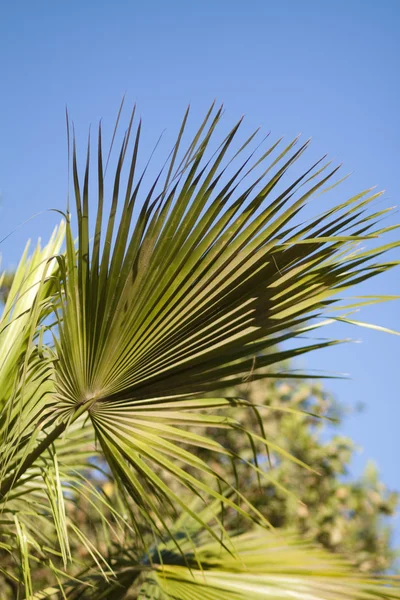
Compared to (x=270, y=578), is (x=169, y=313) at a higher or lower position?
higher

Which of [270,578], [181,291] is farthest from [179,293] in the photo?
[270,578]

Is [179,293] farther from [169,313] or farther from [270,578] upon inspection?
[270,578]

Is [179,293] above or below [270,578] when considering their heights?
above

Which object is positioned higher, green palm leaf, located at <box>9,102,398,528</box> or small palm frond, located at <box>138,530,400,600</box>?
green palm leaf, located at <box>9,102,398,528</box>

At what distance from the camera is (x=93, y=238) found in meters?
1.92

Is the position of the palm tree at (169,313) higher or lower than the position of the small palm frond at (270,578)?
higher

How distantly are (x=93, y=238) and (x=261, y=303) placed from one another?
0.50 meters

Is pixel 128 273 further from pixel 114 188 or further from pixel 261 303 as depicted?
pixel 261 303

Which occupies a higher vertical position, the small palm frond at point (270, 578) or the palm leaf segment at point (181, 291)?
the palm leaf segment at point (181, 291)

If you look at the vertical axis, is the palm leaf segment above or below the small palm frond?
above

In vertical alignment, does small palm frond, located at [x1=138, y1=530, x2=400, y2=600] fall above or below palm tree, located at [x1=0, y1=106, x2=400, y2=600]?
below

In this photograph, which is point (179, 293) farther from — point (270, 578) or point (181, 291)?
point (270, 578)

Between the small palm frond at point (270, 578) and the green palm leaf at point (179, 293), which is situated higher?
the green palm leaf at point (179, 293)

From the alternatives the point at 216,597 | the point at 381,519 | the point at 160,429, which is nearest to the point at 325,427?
the point at 381,519
